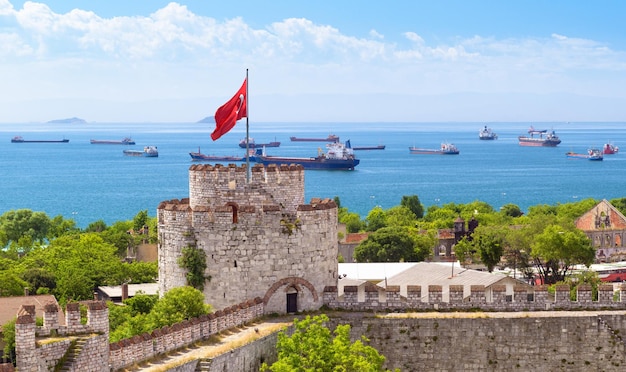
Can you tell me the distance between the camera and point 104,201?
176750 mm

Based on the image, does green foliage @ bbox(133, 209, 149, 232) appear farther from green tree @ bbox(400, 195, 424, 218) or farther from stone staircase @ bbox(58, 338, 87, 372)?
stone staircase @ bbox(58, 338, 87, 372)

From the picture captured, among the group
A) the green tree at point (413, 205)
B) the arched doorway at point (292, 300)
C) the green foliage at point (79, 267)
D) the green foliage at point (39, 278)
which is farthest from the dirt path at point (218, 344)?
the green tree at point (413, 205)

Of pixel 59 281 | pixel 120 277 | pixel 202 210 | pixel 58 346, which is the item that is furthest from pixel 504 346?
pixel 120 277

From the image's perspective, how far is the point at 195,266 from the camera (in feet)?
85.7

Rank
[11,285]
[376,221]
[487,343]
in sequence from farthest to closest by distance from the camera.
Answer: [376,221] → [11,285] → [487,343]

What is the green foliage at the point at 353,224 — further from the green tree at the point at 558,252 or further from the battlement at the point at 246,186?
the battlement at the point at 246,186

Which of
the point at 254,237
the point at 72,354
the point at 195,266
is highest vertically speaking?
the point at 254,237

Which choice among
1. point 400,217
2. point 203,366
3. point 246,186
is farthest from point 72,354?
point 400,217

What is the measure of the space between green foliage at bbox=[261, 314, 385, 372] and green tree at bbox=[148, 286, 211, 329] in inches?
108

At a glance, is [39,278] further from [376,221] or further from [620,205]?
[620,205]

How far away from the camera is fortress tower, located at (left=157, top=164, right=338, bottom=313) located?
2592cm

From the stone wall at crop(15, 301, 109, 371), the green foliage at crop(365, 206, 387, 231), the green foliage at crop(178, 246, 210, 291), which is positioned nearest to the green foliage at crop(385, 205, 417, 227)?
the green foliage at crop(365, 206, 387, 231)

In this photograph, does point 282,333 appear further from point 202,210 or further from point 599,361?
point 599,361

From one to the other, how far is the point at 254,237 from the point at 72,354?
301 inches
